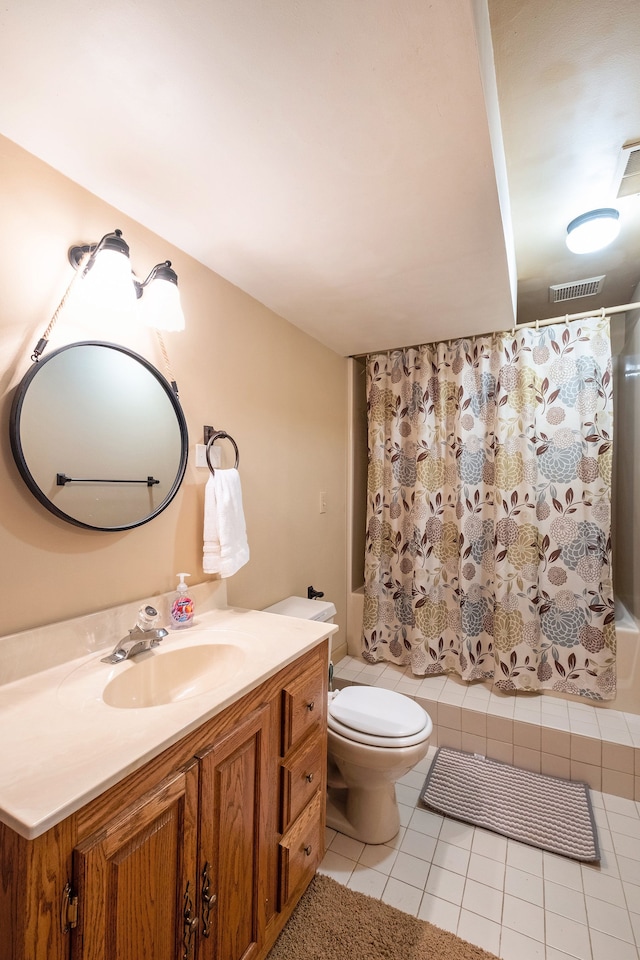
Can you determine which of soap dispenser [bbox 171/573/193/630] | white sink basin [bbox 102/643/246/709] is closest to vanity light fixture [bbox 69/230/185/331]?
soap dispenser [bbox 171/573/193/630]

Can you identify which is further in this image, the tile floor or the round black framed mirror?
the tile floor

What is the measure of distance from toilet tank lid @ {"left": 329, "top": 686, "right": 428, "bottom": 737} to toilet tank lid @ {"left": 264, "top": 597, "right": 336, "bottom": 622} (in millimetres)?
332

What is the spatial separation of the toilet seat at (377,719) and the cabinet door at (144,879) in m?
0.78

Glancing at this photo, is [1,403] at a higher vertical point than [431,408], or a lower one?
lower

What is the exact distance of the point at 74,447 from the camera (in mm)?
1153

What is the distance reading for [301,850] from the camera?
1.27m

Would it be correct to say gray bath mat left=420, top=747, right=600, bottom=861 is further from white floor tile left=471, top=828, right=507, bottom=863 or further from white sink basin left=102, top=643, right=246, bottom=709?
white sink basin left=102, top=643, right=246, bottom=709

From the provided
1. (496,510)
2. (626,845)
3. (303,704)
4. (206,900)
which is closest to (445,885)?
(626,845)

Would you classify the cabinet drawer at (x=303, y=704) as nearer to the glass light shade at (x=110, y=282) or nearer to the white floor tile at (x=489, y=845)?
the white floor tile at (x=489, y=845)

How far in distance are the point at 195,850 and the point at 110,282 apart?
1380mm

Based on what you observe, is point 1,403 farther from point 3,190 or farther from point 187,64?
point 187,64

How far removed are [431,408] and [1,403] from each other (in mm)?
2126

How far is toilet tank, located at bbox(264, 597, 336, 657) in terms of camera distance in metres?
1.88

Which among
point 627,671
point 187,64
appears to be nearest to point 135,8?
point 187,64
